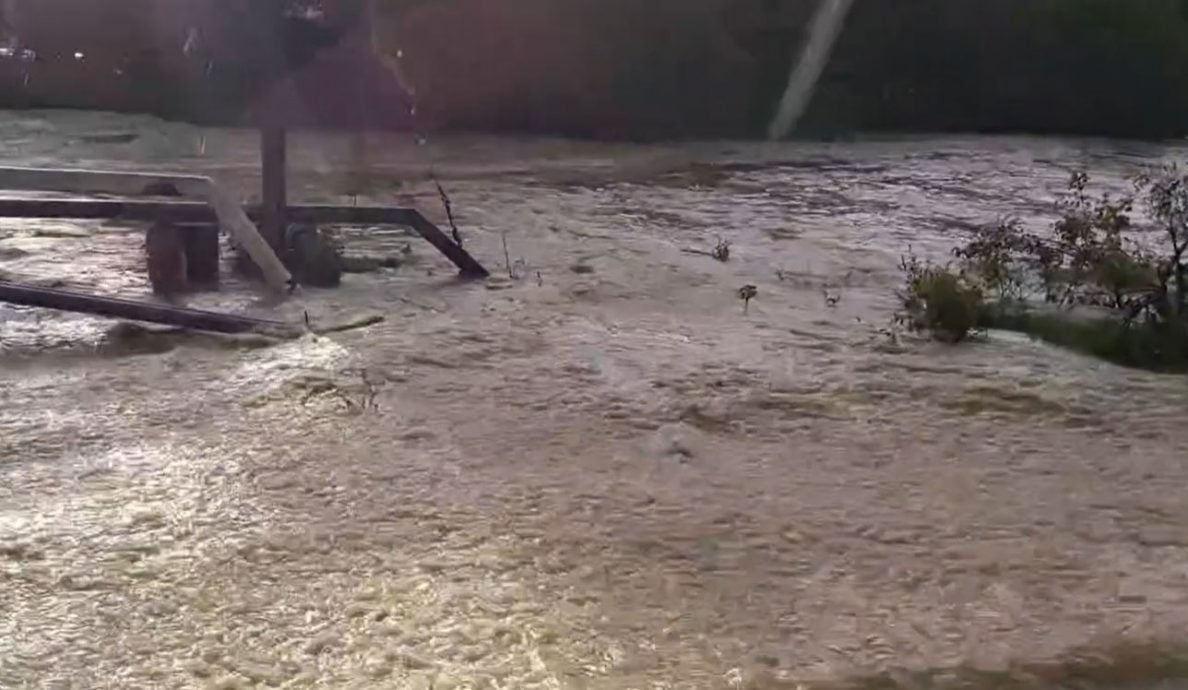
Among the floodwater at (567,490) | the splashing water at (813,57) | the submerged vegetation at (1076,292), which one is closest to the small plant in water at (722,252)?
the floodwater at (567,490)

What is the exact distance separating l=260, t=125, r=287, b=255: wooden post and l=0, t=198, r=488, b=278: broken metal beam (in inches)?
1.9

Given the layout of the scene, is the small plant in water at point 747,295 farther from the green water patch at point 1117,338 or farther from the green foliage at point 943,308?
the green water patch at point 1117,338

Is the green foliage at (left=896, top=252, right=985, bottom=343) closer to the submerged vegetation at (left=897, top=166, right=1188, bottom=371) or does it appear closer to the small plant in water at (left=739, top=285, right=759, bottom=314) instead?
the submerged vegetation at (left=897, top=166, right=1188, bottom=371)

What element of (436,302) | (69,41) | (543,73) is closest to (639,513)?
(436,302)

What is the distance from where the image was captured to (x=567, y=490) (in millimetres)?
2408

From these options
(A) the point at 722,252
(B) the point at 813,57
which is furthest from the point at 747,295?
(B) the point at 813,57

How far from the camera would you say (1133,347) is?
3398mm

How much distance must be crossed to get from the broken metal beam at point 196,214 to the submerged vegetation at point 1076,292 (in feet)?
4.28

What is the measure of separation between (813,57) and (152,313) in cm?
681

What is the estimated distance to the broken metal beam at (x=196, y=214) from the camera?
3.80 m

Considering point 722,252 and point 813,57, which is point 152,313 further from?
point 813,57

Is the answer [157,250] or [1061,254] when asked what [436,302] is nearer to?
[157,250]

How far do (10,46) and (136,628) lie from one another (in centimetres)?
796

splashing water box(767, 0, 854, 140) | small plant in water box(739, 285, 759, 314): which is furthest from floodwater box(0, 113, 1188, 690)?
splashing water box(767, 0, 854, 140)
